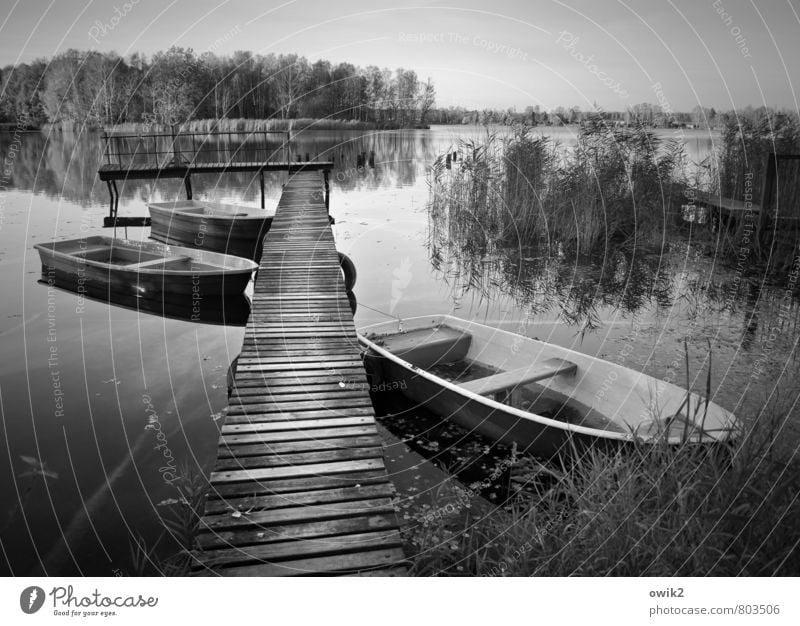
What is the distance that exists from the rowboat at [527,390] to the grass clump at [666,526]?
0.34m

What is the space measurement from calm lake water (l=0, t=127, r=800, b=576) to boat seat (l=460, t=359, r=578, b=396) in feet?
2.47

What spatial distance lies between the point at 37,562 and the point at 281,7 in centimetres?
405

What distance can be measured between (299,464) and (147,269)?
7.35 metres

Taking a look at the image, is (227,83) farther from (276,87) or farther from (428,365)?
(428,365)

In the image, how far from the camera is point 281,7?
140 inches

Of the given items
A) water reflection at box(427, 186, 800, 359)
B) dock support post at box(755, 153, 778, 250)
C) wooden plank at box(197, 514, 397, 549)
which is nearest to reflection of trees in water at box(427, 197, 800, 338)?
water reflection at box(427, 186, 800, 359)

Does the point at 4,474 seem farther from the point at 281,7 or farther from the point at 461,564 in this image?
the point at 281,7

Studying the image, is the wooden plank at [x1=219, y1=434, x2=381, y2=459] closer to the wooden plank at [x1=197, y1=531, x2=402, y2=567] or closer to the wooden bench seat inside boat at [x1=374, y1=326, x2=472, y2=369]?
the wooden plank at [x1=197, y1=531, x2=402, y2=567]

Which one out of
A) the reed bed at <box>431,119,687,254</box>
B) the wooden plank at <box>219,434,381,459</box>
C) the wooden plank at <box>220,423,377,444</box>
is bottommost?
the wooden plank at <box>219,434,381,459</box>

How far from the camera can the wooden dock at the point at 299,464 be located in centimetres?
306

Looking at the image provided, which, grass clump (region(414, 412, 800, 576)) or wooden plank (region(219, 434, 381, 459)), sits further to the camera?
wooden plank (region(219, 434, 381, 459))

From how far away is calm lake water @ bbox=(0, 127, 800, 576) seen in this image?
4801 mm

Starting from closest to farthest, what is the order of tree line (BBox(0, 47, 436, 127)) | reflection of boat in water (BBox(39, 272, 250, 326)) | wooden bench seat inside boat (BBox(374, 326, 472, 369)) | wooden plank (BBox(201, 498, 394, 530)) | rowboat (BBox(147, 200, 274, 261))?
wooden plank (BBox(201, 498, 394, 530)) < wooden bench seat inside boat (BBox(374, 326, 472, 369)) < tree line (BBox(0, 47, 436, 127)) < reflection of boat in water (BBox(39, 272, 250, 326)) < rowboat (BBox(147, 200, 274, 261))
